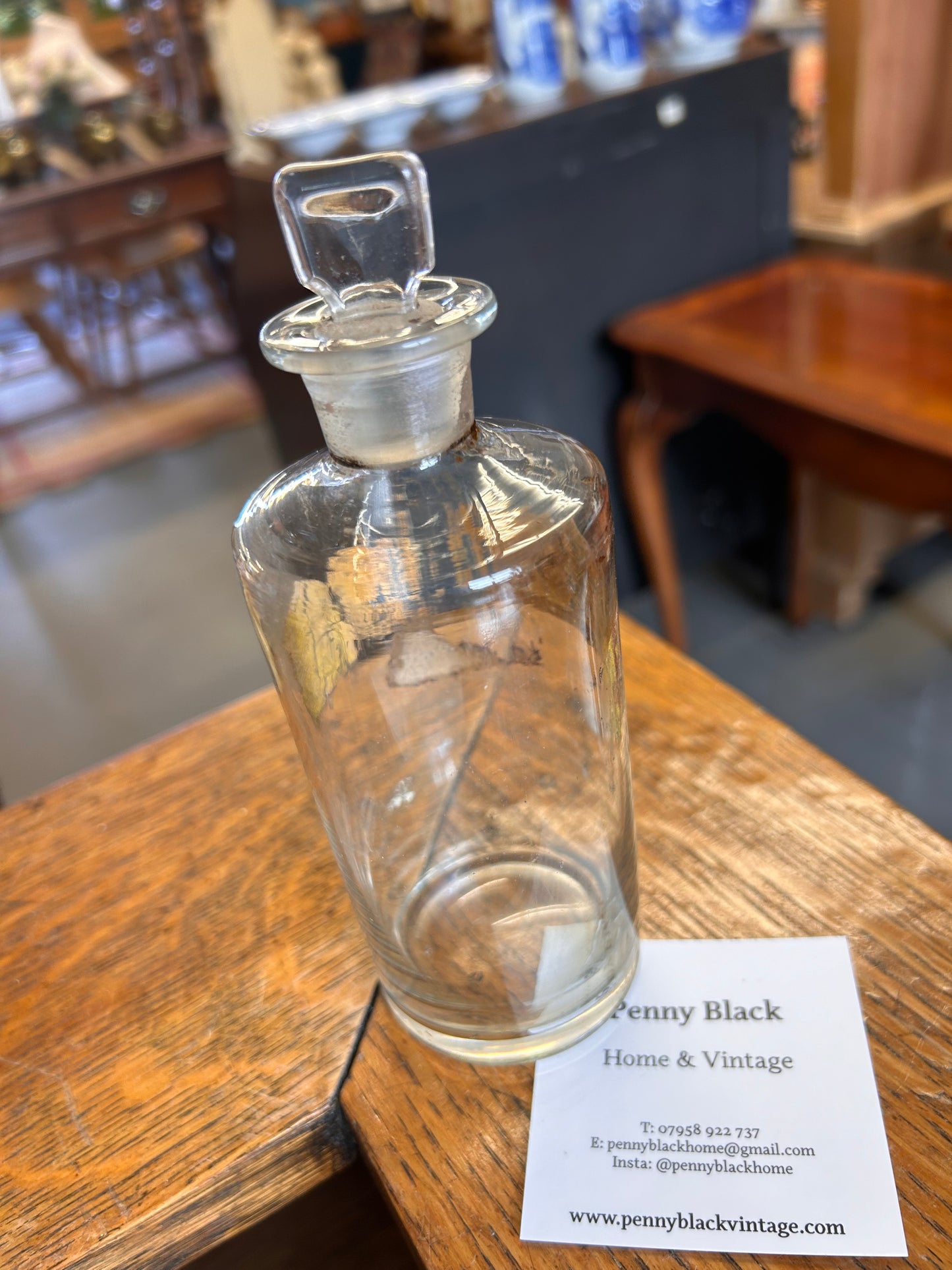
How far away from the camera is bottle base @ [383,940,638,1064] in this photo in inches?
15.5

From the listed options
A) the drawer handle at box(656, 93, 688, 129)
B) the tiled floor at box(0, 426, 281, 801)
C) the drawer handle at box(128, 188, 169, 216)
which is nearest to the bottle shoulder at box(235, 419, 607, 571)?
the drawer handle at box(656, 93, 688, 129)

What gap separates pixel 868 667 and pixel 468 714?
126 cm

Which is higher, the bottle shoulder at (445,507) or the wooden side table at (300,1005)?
the bottle shoulder at (445,507)

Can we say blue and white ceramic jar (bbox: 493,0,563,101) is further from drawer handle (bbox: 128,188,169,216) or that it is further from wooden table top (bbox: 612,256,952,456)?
drawer handle (bbox: 128,188,169,216)

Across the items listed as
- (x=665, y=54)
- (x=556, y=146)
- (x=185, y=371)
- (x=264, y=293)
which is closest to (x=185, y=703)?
(x=264, y=293)

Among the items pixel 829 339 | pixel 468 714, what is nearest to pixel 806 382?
pixel 829 339

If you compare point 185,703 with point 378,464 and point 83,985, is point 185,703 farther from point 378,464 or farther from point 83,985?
point 378,464

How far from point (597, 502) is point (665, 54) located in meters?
1.34

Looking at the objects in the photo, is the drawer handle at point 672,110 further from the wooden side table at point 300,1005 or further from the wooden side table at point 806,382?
the wooden side table at point 300,1005

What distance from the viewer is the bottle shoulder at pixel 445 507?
0.33m

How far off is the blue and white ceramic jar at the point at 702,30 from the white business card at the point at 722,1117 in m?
1.34

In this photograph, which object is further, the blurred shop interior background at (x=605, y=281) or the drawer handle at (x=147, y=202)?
the drawer handle at (x=147, y=202)

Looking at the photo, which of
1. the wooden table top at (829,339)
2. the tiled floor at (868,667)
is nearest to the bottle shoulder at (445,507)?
the wooden table top at (829,339)

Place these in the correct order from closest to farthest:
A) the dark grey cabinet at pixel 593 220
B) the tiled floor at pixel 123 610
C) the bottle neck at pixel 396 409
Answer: the bottle neck at pixel 396 409
the dark grey cabinet at pixel 593 220
the tiled floor at pixel 123 610
